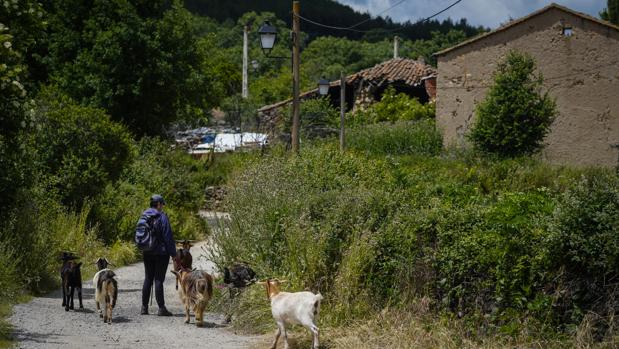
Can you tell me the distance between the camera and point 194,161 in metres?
38.5

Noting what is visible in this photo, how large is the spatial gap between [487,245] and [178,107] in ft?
88.7

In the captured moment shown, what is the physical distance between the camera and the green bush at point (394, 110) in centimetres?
4456

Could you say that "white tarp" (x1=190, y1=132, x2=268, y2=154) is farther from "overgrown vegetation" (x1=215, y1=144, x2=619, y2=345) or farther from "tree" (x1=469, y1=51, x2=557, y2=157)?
"overgrown vegetation" (x1=215, y1=144, x2=619, y2=345)

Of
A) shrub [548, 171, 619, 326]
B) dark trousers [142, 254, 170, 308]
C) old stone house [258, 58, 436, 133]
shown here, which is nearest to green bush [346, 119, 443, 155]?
old stone house [258, 58, 436, 133]

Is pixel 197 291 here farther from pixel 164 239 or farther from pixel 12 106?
pixel 12 106

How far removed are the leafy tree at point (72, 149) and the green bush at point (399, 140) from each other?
15.4 m

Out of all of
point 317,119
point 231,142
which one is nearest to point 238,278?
point 317,119

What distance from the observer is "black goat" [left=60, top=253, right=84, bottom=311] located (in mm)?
13812

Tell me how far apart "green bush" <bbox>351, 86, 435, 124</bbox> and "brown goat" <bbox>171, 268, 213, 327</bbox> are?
3195 centimetres

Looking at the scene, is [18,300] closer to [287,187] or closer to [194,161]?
[287,187]

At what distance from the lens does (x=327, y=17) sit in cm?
11919

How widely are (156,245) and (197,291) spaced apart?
3.85 feet

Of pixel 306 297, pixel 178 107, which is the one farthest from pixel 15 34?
pixel 178 107

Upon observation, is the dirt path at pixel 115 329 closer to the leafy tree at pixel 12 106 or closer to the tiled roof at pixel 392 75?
the leafy tree at pixel 12 106
